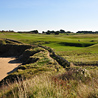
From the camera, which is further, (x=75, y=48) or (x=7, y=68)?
(x=75, y=48)

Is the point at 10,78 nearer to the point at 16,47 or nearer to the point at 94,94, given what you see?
the point at 94,94

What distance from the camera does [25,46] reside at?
58.2 metres

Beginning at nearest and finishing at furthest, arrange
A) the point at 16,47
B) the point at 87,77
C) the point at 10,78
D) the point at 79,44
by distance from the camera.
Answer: the point at 87,77
the point at 10,78
the point at 79,44
the point at 16,47

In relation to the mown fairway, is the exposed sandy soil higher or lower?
lower

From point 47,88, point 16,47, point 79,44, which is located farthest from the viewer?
point 16,47

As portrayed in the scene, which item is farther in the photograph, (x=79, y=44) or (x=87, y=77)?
(x=79, y=44)

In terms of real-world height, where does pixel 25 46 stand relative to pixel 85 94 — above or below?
below

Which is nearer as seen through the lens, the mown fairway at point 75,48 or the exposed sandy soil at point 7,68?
the mown fairway at point 75,48

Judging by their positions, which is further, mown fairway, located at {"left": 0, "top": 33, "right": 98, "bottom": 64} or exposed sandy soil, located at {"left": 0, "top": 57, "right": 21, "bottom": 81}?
exposed sandy soil, located at {"left": 0, "top": 57, "right": 21, "bottom": 81}

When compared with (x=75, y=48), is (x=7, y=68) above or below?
below

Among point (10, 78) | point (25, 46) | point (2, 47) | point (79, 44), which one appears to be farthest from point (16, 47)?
point (10, 78)

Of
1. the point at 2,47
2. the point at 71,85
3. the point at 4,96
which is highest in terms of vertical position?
the point at 71,85

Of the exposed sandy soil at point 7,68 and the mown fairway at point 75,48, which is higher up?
the mown fairway at point 75,48

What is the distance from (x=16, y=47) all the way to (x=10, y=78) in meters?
42.5
